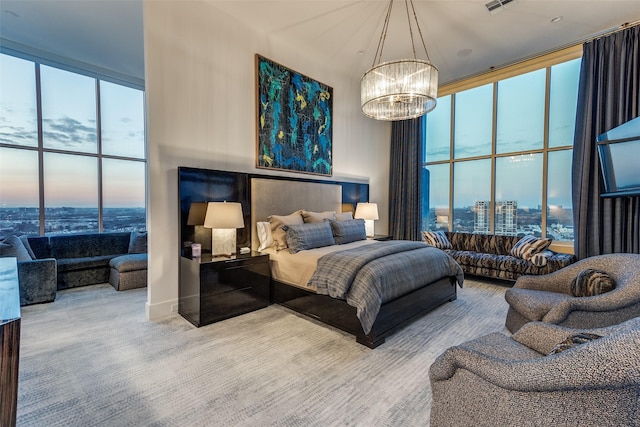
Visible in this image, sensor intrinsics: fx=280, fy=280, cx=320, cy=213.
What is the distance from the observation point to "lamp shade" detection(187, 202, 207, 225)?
3254 mm

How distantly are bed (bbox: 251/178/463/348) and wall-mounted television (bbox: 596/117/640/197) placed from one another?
2166mm

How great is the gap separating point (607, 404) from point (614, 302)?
4.94 ft

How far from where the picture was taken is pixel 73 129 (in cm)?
493

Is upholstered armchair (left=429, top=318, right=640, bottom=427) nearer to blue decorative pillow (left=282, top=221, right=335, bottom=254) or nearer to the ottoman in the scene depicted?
blue decorative pillow (left=282, top=221, right=335, bottom=254)

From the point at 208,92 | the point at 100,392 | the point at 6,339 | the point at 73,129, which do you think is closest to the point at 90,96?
the point at 73,129

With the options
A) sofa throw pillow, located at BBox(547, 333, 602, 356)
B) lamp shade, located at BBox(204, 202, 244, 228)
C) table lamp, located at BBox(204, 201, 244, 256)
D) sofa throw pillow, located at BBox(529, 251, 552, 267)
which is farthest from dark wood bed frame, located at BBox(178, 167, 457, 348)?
sofa throw pillow, located at BBox(547, 333, 602, 356)

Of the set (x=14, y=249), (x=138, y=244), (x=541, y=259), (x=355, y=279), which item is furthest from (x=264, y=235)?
(x=541, y=259)

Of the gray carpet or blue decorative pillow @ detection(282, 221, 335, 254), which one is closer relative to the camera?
the gray carpet

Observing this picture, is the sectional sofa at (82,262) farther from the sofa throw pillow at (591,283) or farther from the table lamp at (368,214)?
the sofa throw pillow at (591,283)

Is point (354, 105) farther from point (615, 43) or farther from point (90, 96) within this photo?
point (90, 96)

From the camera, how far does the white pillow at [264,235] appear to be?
3.73m

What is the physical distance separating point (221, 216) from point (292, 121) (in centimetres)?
208

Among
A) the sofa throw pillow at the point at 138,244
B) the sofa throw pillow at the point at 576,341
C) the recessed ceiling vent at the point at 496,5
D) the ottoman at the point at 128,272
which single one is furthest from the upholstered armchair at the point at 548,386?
the sofa throw pillow at the point at 138,244

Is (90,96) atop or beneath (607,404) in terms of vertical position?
atop
